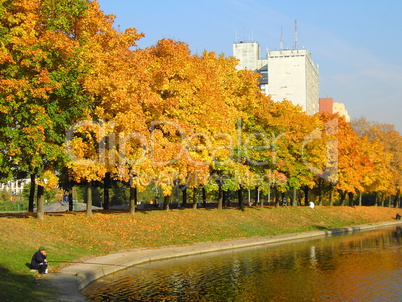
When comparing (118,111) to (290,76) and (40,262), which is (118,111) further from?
(290,76)

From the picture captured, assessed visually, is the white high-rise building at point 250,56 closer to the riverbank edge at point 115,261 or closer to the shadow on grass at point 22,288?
the riverbank edge at point 115,261

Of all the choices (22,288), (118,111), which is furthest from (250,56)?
(22,288)

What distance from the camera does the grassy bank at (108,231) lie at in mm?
23219

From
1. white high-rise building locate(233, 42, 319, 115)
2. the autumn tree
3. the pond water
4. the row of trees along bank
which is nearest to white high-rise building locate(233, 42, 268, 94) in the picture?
white high-rise building locate(233, 42, 319, 115)

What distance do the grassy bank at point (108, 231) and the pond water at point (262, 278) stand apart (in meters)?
3.36

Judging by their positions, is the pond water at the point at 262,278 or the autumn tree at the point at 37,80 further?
the autumn tree at the point at 37,80

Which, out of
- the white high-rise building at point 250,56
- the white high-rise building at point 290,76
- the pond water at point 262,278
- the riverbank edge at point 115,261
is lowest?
the pond water at point 262,278

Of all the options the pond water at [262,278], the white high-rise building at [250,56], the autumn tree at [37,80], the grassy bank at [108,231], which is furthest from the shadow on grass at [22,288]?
the white high-rise building at [250,56]

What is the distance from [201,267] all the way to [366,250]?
15.4 meters

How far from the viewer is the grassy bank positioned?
2322cm

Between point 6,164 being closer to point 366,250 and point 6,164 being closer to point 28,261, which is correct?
point 28,261

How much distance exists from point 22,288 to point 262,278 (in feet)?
37.6

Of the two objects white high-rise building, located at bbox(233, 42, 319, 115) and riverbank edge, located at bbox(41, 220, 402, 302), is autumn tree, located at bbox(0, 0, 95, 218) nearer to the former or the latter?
riverbank edge, located at bbox(41, 220, 402, 302)

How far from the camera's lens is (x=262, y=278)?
84.9 ft
